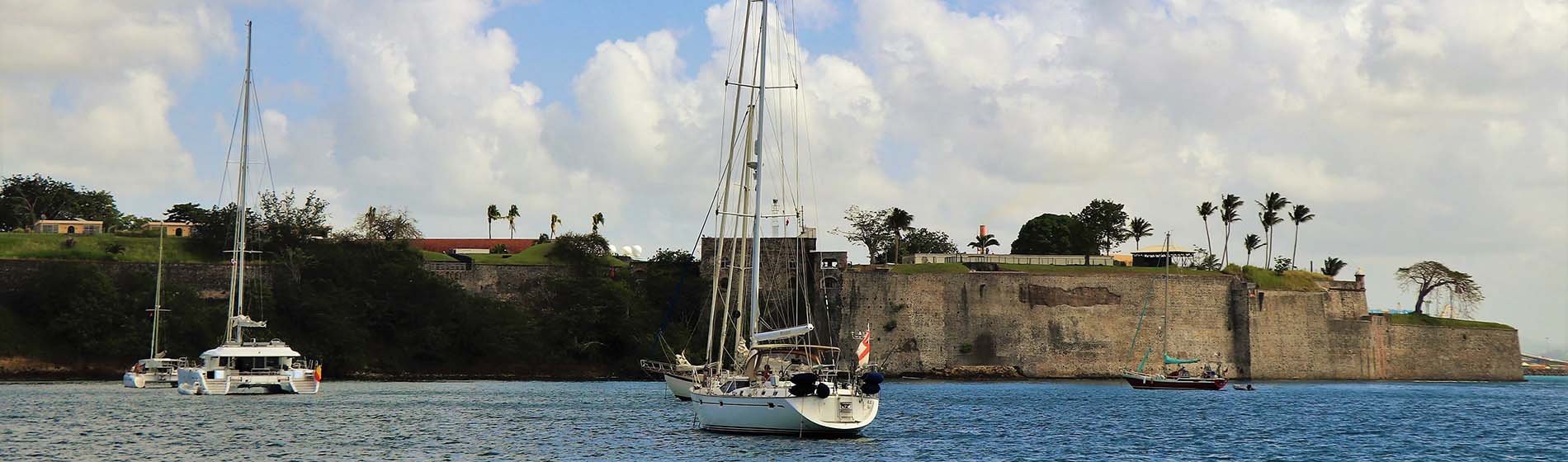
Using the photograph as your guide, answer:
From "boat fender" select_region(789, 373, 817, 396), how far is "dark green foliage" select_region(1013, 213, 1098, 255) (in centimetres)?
7848

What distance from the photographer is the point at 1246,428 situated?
155 ft

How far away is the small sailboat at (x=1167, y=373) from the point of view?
255 ft

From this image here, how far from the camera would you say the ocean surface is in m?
34.3

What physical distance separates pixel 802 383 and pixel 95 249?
62.9 metres

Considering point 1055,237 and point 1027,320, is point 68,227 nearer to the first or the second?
point 1027,320

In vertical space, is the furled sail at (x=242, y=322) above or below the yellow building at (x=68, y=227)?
below

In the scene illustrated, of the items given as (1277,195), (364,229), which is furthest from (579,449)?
(1277,195)

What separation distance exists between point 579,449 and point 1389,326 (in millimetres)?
73766

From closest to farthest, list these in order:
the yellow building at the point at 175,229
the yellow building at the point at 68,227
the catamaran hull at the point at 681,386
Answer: the catamaran hull at the point at 681,386 < the yellow building at the point at 175,229 < the yellow building at the point at 68,227

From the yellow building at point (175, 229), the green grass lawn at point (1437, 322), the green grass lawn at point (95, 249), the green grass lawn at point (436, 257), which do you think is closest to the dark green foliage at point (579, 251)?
the green grass lawn at point (436, 257)

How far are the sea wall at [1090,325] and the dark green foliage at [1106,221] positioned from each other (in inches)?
995

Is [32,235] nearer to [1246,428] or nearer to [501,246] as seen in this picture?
[501,246]

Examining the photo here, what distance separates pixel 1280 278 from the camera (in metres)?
94.5

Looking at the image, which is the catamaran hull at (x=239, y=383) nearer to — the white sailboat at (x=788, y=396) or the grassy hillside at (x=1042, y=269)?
the white sailboat at (x=788, y=396)
